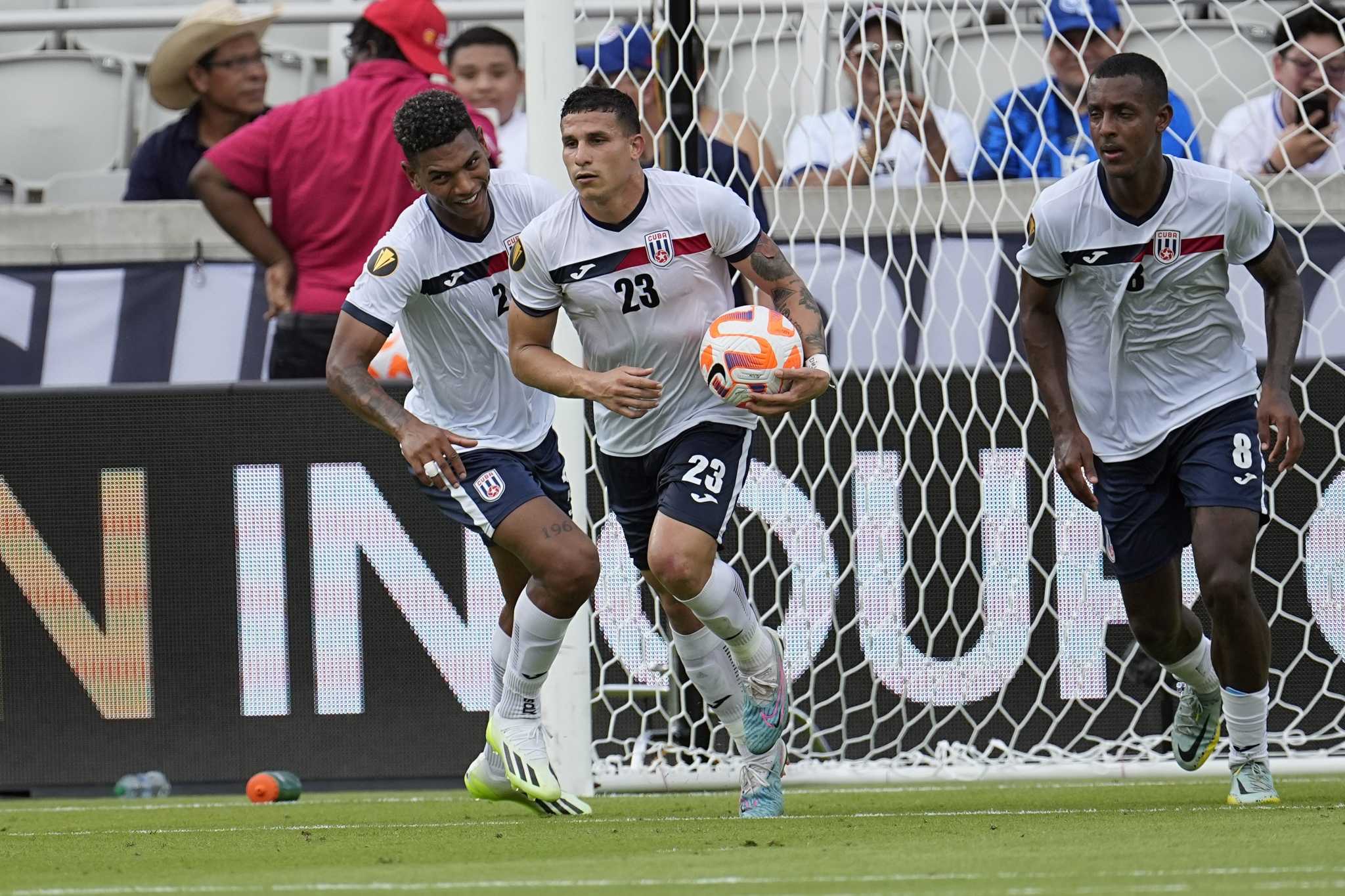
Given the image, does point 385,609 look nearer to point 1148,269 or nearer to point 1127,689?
point 1127,689

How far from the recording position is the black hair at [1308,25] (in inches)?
329

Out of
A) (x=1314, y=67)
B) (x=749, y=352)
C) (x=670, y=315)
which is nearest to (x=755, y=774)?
(x=749, y=352)

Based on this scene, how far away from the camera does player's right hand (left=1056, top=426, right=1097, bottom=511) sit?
6.26 m

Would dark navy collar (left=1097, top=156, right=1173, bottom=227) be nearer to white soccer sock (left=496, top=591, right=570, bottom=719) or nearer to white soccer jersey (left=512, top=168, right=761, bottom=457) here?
white soccer jersey (left=512, top=168, right=761, bottom=457)

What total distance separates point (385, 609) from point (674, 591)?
254cm

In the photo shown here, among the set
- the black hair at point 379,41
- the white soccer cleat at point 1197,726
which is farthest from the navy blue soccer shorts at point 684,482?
the black hair at point 379,41

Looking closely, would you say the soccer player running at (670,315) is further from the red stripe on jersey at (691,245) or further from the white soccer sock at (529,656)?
the white soccer sock at (529,656)

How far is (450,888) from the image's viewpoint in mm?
4230

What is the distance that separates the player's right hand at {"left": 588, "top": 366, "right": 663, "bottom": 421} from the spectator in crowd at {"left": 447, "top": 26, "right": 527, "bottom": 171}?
154 inches

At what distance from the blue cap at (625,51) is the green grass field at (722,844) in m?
3.02

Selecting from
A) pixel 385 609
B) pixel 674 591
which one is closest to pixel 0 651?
pixel 385 609

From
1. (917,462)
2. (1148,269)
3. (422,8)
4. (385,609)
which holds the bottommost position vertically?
(385,609)

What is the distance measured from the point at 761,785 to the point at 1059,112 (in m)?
3.82

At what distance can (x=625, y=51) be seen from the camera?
26.9 feet
